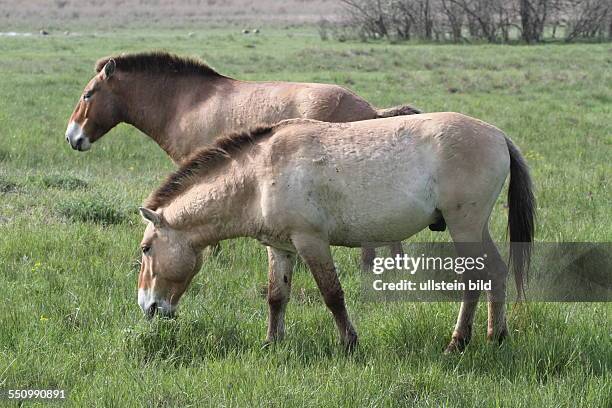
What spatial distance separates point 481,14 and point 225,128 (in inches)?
1323

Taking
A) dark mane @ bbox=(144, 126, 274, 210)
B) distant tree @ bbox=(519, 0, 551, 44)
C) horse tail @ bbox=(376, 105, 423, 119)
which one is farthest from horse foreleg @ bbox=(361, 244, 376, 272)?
distant tree @ bbox=(519, 0, 551, 44)

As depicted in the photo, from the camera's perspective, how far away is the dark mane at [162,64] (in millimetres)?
8188

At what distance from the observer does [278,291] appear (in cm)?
537

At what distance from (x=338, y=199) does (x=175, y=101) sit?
3.53 metres

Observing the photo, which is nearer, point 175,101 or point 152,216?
point 152,216

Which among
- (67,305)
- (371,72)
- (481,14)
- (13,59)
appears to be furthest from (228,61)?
(67,305)

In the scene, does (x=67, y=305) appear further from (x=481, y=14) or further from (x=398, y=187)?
(x=481, y=14)

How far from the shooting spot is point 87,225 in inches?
307

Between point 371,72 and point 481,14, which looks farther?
point 481,14

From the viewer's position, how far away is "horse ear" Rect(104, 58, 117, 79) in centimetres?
802

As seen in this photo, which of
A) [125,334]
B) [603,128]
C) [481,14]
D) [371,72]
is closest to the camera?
[125,334]

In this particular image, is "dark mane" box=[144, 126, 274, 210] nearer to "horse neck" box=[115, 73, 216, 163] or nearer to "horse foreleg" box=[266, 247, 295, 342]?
"horse foreleg" box=[266, 247, 295, 342]

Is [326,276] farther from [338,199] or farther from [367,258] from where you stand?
[367,258]

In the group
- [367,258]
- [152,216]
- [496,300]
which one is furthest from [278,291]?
[367,258]
